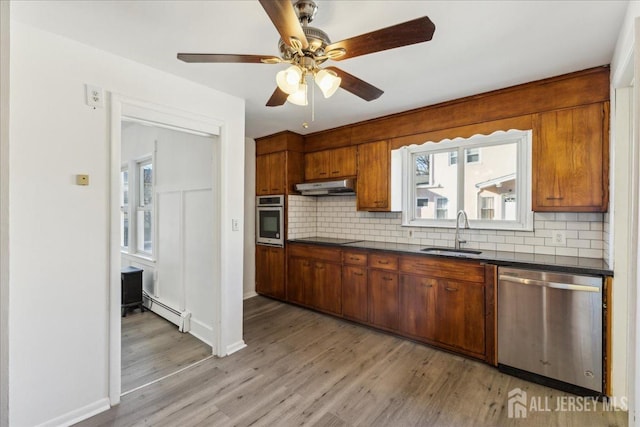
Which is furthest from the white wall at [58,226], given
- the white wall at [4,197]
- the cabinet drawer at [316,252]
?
the cabinet drawer at [316,252]

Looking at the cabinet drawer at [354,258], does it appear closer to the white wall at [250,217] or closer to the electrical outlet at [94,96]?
the white wall at [250,217]

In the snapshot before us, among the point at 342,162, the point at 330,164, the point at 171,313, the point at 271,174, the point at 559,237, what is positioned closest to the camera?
the point at 559,237

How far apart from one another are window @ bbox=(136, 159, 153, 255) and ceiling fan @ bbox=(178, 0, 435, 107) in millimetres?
3310

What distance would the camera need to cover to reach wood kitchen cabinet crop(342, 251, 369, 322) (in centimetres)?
329

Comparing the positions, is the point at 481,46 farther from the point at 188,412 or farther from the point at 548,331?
the point at 188,412

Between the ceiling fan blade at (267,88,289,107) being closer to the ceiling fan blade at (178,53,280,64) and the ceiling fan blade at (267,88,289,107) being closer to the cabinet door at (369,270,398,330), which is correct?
the ceiling fan blade at (178,53,280,64)

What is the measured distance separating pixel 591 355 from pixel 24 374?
3.68m

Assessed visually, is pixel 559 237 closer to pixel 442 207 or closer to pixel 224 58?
pixel 442 207

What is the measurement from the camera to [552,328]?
85.5 inches

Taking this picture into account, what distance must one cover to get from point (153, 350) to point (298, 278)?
181 cm

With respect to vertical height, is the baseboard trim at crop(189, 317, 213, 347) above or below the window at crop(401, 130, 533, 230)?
below

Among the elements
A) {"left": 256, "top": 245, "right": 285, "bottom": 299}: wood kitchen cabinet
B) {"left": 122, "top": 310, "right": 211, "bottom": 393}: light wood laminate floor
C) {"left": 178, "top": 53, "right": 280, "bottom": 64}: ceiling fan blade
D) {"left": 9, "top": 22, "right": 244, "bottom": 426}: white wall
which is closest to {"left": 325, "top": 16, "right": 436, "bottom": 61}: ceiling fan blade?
{"left": 178, "top": 53, "right": 280, "bottom": 64}: ceiling fan blade

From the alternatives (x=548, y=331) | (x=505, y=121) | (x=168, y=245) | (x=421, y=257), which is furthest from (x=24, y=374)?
(x=505, y=121)

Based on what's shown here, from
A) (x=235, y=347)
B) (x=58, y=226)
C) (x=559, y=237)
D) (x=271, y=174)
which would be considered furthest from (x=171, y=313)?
(x=559, y=237)
